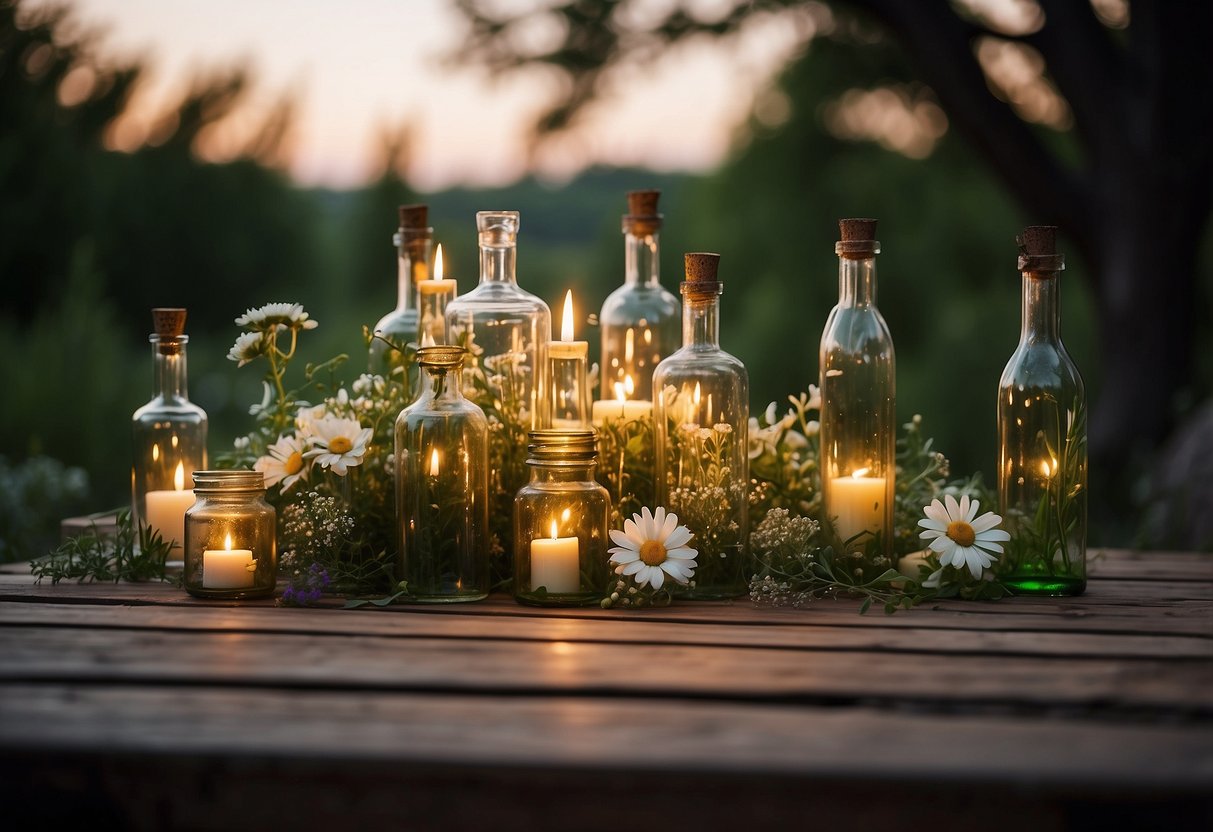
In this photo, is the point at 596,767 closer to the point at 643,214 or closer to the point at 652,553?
the point at 652,553

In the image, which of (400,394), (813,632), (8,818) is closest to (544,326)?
(400,394)

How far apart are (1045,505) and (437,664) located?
0.86 m

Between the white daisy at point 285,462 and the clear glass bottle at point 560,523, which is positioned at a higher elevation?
the white daisy at point 285,462

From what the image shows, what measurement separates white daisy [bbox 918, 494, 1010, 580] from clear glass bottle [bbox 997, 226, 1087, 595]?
2.8 inches

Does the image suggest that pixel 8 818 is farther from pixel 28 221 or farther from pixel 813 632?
pixel 28 221

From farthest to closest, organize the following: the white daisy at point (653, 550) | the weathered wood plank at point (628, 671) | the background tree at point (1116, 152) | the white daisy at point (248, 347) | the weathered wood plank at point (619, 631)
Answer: the background tree at point (1116, 152)
the white daisy at point (248, 347)
the white daisy at point (653, 550)
the weathered wood plank at point (619, 631)
the weathered wood plank at point (628, 671)

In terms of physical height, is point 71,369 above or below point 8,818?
above

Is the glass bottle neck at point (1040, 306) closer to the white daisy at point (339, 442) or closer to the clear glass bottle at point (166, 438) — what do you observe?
the white daisy at point (339, 442)

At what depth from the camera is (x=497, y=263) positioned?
183 cm

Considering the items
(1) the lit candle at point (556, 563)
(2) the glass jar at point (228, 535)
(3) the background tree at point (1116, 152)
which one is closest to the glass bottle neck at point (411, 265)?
(2) the glass jar at point (228, 535)

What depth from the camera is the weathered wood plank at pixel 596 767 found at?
0.99 meters

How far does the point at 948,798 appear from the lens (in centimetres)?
98

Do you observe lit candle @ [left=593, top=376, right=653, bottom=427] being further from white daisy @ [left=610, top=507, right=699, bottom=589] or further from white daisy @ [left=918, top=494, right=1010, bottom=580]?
white daisy @ [left=918, top=494, right=1010, bottom=580]

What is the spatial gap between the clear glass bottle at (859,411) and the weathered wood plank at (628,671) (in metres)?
0.37
